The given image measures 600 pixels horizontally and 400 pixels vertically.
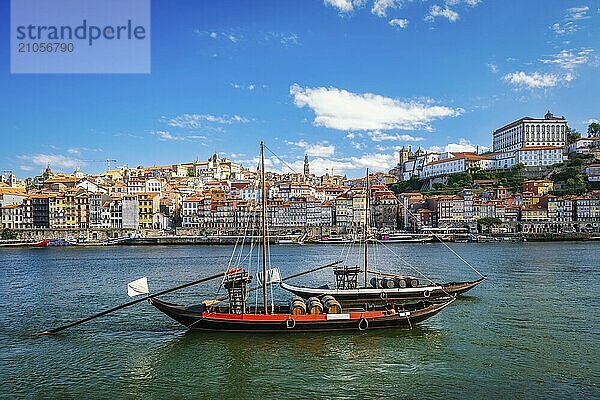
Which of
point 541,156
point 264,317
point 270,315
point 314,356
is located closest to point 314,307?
point 270,315

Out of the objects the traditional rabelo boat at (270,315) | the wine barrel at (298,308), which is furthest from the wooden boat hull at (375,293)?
the wine barrel at (298,308)

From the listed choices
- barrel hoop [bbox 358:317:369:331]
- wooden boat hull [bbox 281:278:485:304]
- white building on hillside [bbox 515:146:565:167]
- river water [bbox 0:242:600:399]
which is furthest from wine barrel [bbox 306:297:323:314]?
white building on hillside [bbox 515:146:565:167]

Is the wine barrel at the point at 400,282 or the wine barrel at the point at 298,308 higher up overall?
the wine barrel at the point at 400,282

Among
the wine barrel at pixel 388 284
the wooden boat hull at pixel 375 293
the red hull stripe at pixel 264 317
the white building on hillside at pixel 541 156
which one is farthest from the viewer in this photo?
the white building on hillside at pixel 541 156

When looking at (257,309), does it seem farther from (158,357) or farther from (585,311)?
(585,311)

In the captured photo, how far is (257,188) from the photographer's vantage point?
3912 inches

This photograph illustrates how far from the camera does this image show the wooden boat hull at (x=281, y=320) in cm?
1686

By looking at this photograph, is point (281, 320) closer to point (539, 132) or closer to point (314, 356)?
point (314, 356)

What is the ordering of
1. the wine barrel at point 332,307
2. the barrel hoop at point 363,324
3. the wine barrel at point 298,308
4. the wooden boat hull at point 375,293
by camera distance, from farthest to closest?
1. the wooden boat hull at point 375,293
2. the wine barrel at point 332,307
3. the barrel hoop at point 363,324
4. the wine barrel at point 298,308

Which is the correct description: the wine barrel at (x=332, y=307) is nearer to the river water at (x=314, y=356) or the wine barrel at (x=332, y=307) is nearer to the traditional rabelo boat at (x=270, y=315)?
the traditional rabelo boat at (x=270, y=315)

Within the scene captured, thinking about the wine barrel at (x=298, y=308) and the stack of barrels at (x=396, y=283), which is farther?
the stack of barrels at (x=396, y=283)

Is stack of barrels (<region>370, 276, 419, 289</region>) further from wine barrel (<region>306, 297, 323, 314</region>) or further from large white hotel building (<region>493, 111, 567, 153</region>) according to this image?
large white hotel building (<region>493, 111, 567, 153</region>)

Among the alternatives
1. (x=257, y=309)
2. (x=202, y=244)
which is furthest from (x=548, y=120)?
(x=257, y=309)

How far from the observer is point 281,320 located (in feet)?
55.2
